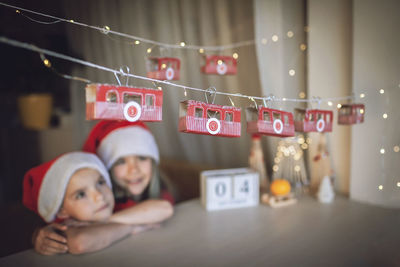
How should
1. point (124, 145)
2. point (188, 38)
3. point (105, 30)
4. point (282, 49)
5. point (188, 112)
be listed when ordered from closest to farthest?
point (188, 112) < point (105, 30) < point (124, 145) < point (282, 49) < point (188, 38)

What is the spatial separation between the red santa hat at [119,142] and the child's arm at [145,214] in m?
0.19

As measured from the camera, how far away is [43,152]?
8.59 ft

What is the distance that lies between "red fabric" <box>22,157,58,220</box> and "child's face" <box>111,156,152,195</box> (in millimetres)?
229

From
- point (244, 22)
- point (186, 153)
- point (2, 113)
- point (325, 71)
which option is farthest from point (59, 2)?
point (2, 113)

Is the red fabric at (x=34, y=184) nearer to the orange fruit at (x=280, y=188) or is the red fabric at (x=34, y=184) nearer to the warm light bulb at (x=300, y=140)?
the orange fruit at (x=280, y=188)

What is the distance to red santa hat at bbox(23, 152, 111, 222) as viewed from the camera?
0.86 m

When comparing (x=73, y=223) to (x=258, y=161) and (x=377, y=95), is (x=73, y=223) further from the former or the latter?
(x=377, y=95)

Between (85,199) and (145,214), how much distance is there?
184mm

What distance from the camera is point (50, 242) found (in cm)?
81

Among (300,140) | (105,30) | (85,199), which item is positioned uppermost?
(105,30)

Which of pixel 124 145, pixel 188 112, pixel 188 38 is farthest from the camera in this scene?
pixel 188 38

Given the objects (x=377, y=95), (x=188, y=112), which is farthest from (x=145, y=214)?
(x=377, y=95)

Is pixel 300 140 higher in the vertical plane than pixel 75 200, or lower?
higher

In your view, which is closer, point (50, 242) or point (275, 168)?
point (50, 242)
